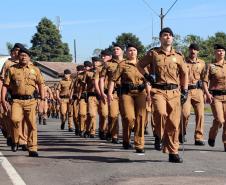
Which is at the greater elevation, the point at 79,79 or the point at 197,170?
the point at 79,79

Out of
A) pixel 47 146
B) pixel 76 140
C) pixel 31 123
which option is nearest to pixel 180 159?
pixel 31 123

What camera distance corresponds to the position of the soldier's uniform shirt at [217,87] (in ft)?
39.8

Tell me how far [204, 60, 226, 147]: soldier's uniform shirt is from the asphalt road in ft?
1.61

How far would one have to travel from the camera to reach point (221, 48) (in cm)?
1217

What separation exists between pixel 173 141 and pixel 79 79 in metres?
7.71

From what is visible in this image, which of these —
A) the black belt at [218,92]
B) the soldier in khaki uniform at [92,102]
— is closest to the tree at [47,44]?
the soldier in khaki uniform at [92,102]

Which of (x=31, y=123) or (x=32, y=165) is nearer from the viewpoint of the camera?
(x=32, y=165)

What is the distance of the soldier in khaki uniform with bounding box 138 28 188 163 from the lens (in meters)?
10.1

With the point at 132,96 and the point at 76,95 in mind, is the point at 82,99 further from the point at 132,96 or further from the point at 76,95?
the point at 132,96

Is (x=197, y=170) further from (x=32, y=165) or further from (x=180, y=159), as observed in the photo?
(x=32, y=165)

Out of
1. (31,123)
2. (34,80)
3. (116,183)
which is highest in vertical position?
(34,80)

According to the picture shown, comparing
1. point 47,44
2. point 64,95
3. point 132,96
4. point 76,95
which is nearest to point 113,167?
point 132,96

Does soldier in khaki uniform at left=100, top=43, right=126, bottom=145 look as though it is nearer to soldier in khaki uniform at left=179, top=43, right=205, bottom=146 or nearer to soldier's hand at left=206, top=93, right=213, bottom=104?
soldier in khaki uniform at left=179, top=43, right=205, bottom=146

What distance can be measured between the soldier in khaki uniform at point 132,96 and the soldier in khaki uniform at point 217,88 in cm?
142
